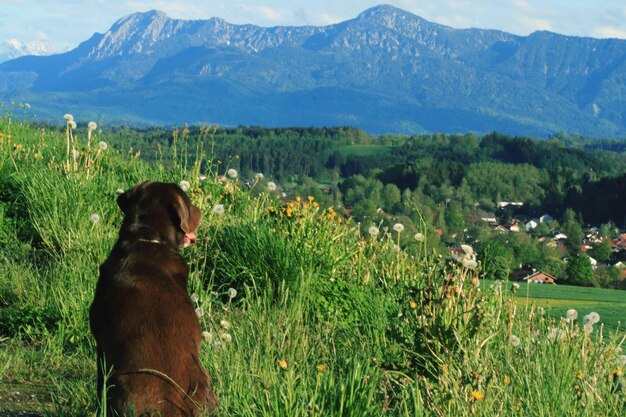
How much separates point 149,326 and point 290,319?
1421mm

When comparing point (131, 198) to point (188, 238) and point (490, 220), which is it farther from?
point (490, 220)

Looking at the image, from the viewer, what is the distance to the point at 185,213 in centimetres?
429

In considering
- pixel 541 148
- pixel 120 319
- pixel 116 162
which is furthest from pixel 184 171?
pixel 541 148

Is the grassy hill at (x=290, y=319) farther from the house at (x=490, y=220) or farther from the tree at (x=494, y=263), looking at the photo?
the house at (x=490, y=220)

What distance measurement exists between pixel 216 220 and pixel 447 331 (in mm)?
3875

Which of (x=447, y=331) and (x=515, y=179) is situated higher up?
(x=447, y=331)

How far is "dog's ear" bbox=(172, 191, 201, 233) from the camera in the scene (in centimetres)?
424

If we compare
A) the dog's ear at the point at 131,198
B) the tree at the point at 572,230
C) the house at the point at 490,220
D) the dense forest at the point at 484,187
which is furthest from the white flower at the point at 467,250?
the house at the point at 490,220

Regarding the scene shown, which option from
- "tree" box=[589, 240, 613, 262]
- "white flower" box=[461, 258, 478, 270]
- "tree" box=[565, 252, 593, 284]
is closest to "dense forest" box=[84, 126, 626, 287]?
"tree" box=[589, 240, 613, 262]

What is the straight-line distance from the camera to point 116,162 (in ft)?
34.5

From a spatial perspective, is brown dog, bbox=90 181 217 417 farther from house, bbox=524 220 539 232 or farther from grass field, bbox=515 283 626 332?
house, bbox=524 220 539 232

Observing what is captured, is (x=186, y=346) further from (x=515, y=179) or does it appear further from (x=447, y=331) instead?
(x=515, y=179)

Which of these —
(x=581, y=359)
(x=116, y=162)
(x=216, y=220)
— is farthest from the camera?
(x=116, y=162)

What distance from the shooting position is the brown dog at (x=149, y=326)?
345cm
